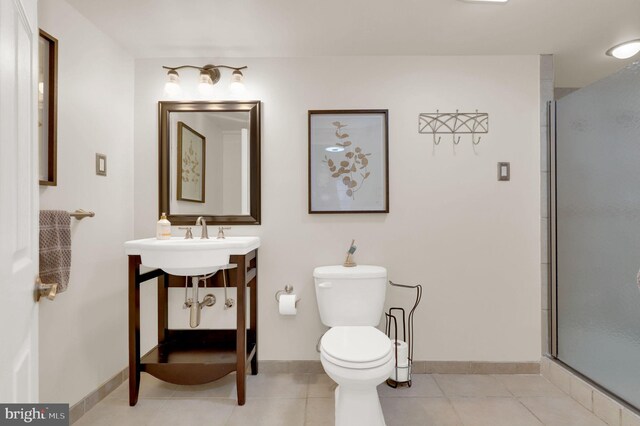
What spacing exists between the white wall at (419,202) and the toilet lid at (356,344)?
51 cm

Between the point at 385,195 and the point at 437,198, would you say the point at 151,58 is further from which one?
the point at 437,198

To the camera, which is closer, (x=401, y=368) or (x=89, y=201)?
(x=89, y=201)

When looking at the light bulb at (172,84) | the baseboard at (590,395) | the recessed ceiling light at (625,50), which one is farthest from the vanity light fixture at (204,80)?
the baseboard at (590,395)

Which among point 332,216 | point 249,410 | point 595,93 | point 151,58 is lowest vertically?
point 249,410

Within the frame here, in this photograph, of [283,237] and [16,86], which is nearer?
[16,86]

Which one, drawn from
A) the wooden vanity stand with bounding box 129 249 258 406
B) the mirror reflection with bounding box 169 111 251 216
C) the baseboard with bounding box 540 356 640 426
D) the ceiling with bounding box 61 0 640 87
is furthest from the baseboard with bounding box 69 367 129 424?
the baseboard with bounding box 540 356 640 426

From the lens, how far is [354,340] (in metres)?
1.72

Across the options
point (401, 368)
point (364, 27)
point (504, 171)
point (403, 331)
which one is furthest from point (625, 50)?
point (401, 368)

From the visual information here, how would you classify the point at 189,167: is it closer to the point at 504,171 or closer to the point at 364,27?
the point at 364,27

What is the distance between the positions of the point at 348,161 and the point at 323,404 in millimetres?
1470

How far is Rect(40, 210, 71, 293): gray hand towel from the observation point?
4.91 feet

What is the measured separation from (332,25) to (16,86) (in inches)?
61.9

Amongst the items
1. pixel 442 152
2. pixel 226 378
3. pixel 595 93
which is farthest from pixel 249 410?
pixel 595 93

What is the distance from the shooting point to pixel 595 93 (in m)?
1.85
